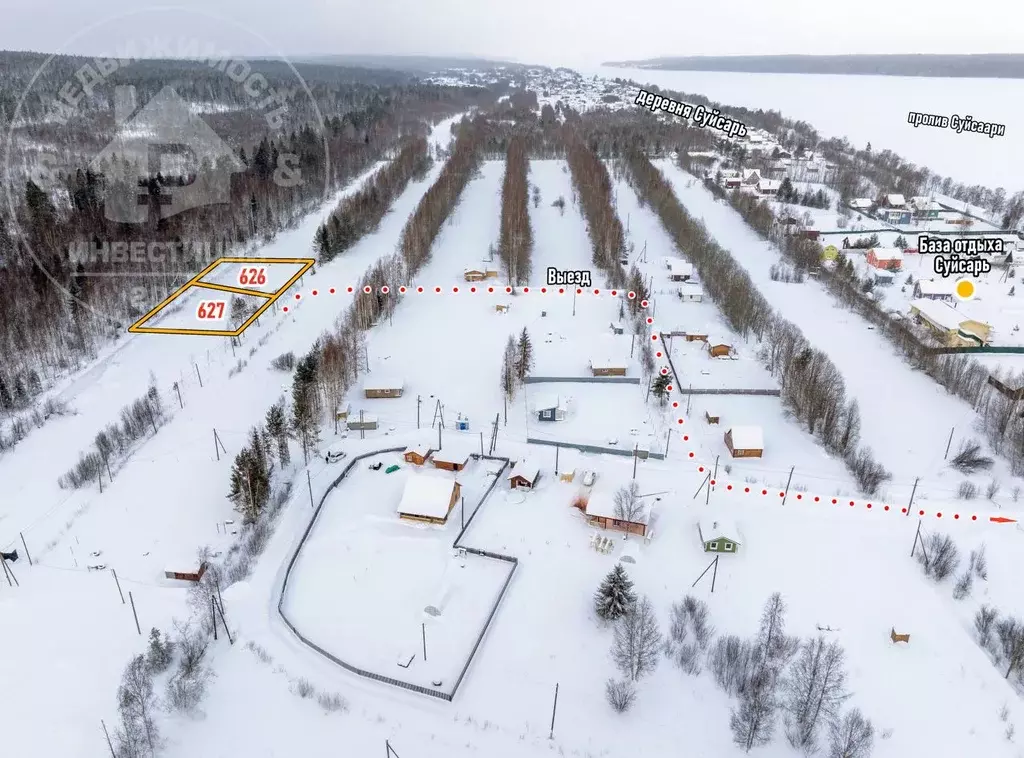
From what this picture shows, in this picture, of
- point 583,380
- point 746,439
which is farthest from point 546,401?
point 746,439

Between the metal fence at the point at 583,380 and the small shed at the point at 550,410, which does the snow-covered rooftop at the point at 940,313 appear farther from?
the small shed at the point at 550,410

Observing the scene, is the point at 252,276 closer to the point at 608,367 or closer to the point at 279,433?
the point at 279,433

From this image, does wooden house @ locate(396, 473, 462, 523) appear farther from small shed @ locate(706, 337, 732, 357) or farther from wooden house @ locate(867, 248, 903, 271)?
wooden house @ locate(867, 248, 903, 271)

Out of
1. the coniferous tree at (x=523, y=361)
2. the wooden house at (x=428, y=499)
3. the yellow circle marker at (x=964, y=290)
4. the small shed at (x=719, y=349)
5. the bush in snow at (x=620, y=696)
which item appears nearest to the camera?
the bush in snow at (x=620, y=696)

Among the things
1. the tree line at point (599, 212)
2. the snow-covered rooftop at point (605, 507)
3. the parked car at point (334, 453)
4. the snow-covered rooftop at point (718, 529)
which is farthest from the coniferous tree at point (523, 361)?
the tree line at point (599, 212)

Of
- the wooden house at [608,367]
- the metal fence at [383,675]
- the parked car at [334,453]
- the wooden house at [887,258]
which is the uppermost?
the wooden house at [887,258]
